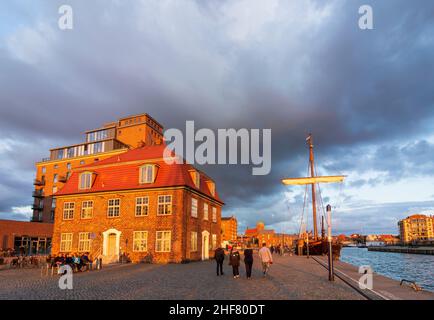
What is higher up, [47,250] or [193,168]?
[193,168]

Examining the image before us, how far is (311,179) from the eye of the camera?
24531mm

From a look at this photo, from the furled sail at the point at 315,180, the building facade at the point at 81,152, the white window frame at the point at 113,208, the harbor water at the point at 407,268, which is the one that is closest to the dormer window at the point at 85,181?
the white window frame at the point at 113,208

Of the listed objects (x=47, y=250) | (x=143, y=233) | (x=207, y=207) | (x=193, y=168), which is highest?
(x=193, y=168)

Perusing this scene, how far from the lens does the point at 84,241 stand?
34188mm

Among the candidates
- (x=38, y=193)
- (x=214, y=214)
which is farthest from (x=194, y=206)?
(x=38, y=193)

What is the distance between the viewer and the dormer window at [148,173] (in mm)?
32531

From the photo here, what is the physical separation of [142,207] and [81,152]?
53131 millimetres

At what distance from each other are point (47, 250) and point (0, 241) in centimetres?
1094

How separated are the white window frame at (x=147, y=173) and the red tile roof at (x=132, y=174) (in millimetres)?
433

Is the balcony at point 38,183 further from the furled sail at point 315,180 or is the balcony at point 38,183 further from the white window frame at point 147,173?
the furled sail at point 315,180
